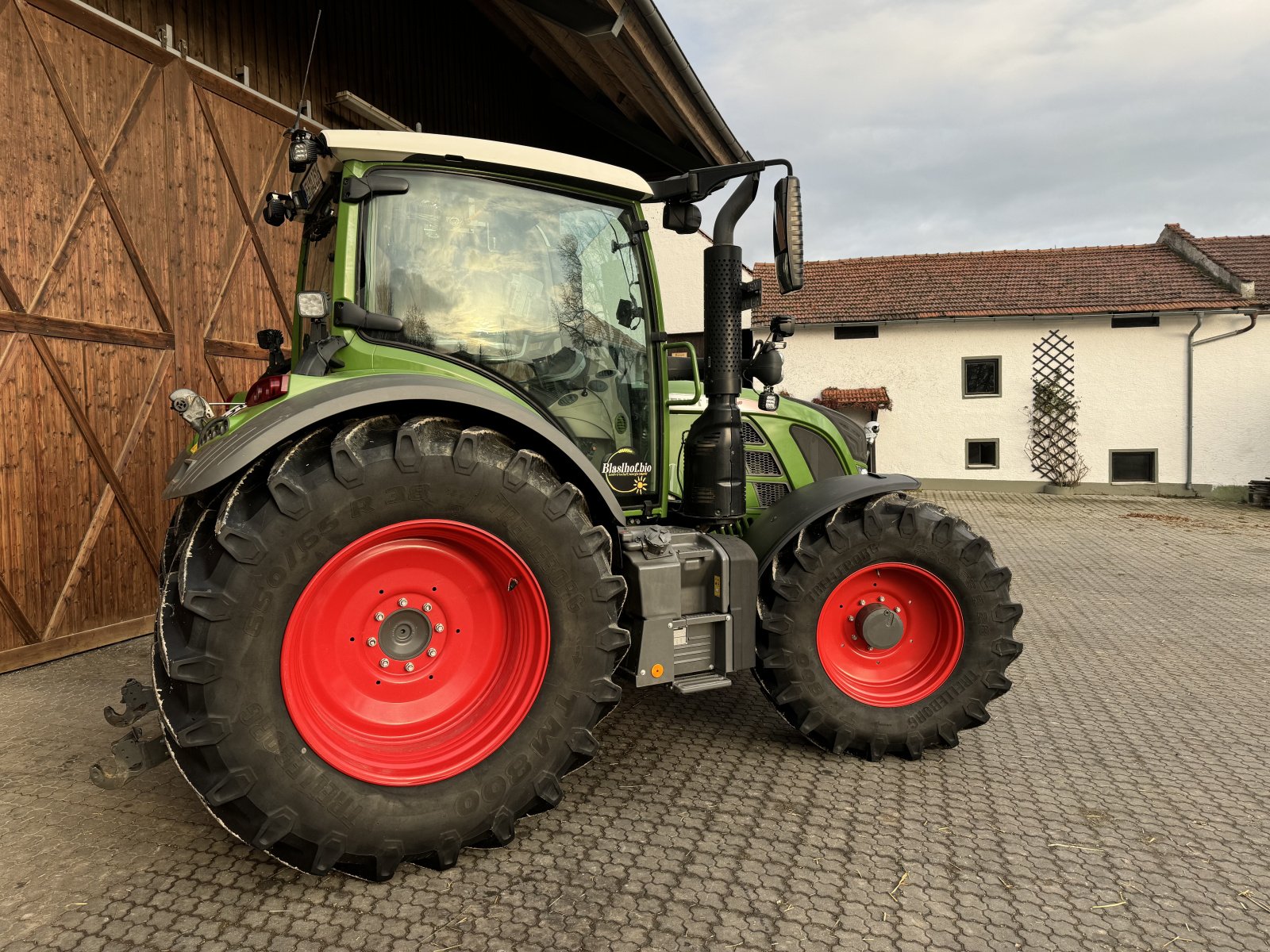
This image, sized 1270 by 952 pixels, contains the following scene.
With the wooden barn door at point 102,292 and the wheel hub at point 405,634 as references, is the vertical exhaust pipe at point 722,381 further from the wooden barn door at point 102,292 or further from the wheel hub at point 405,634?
the wooden barn door at point 102,292

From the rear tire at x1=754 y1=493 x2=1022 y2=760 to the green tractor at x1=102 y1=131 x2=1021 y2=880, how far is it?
0.04ft

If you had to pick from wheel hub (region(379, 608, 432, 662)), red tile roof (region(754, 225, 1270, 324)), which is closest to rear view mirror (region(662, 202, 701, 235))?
wheel hub (region(379, 608, 432, 662))

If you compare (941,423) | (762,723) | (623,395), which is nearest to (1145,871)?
(762,723)

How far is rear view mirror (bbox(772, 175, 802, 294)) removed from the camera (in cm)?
270

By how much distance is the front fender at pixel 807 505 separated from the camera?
299 cm

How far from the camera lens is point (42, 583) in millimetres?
4254

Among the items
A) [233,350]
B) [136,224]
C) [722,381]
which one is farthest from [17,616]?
[722,381]

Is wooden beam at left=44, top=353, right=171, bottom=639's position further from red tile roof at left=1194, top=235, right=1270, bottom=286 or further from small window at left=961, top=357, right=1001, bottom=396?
red tile roof at left=1194, top=235, right=1270, bottom=286

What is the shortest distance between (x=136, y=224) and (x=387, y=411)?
3.52 metres

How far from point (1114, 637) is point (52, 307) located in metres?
6.45

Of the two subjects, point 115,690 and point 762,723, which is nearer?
point 762,723

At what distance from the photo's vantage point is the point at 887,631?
3.05 meters

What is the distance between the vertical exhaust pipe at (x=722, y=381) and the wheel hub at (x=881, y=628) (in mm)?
638

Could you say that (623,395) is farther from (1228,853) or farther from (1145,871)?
(1228,853)
